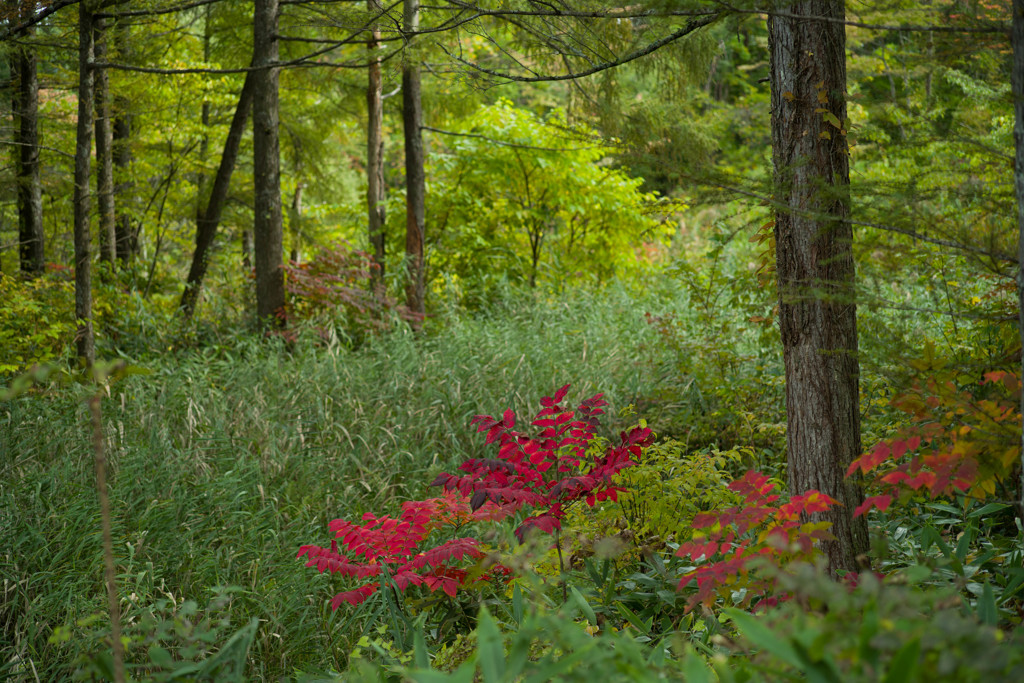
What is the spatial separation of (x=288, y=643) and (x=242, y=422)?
6.29 feet

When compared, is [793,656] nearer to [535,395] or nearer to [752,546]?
[752,546]

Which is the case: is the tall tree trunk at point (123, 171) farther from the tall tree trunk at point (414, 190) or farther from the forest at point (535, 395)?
the tall tree trunk at point (414, 190)

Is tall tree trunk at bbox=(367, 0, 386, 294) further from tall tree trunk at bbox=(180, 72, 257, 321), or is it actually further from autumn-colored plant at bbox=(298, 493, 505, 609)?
autumn-colored plant at bbox=(298, 493, 505, 609)

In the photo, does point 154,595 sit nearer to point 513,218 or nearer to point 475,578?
point 475,578

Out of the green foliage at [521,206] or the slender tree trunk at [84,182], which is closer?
→ the slender tree trunk at [84,182]

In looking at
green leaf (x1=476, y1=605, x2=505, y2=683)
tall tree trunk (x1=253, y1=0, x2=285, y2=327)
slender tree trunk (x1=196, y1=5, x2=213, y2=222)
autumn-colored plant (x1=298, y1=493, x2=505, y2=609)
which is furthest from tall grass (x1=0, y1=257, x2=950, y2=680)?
slender tree trunk (x1=196, y1=5, x2=213, y2=222)

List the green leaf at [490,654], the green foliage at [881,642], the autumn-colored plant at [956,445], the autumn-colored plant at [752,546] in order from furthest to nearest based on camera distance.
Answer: the autumn-colored plant at [956,445], the autumn-colored plant at [752,546], the green leaf at [490,654], the green foliage at [881,642]

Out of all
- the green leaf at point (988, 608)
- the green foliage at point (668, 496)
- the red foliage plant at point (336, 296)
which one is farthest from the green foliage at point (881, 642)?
the red foliage plant at point (336, 296)

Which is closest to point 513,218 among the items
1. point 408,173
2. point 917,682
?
point 408,173

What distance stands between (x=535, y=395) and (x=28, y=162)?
209 inches

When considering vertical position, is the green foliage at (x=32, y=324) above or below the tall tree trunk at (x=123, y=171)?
below

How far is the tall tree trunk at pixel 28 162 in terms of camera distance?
675 centimetres

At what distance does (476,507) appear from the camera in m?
2.47

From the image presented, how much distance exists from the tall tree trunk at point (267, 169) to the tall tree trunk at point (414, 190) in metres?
1.28
